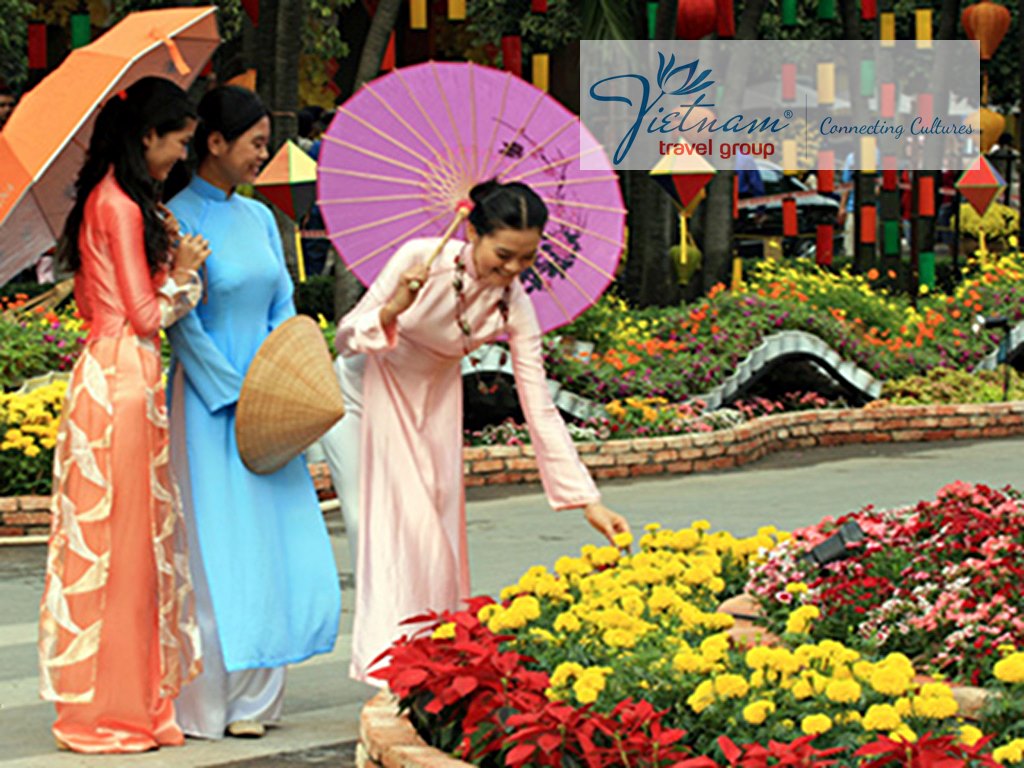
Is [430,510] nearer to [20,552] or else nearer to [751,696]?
[751,696]

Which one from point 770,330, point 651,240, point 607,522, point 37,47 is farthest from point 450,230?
point 37,47

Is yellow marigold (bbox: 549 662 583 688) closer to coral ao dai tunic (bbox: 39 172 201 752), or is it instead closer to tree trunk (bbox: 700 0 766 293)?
coral ao dai tunic (bbox: 39 172 201 752)

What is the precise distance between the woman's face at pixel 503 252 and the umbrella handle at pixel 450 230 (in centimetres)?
9

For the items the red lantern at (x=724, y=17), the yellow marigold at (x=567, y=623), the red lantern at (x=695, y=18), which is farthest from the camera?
the red lantern at (x=695, y=18)

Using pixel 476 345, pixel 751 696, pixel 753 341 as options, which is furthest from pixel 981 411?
pixel 751 696

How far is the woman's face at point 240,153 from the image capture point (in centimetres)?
676

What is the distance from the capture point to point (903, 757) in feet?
15.0

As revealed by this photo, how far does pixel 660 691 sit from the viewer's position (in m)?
5.26

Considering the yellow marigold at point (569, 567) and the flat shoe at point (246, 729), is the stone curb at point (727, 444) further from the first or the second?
the yellow marigold at point (569, 567)

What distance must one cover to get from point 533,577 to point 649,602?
0.43 m

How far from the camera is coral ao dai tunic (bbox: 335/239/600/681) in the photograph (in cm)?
671

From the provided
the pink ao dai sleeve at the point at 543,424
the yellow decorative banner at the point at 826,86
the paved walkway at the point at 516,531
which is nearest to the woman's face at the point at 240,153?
the pink ao dai sleeve at the point at 543,424

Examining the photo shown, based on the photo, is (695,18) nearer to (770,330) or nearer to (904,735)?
(770,330)

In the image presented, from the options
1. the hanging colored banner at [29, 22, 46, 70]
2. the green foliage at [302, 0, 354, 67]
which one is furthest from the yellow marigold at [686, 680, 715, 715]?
the green foliage at [302, 0, 354, 67]
